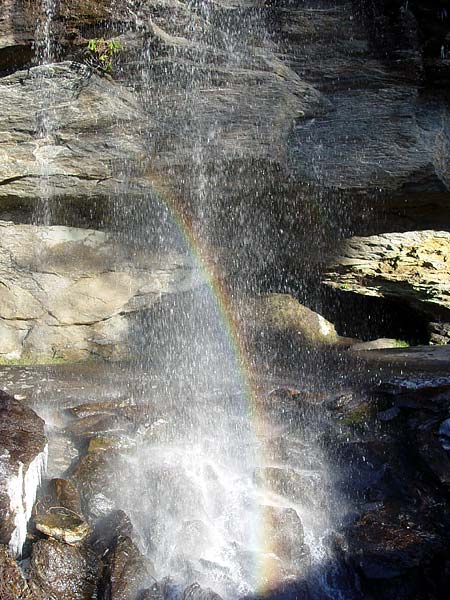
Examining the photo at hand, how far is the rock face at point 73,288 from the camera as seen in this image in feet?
30.4

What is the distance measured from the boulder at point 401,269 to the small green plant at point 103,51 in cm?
482

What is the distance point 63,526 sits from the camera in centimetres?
432

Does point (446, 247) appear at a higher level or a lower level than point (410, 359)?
higher

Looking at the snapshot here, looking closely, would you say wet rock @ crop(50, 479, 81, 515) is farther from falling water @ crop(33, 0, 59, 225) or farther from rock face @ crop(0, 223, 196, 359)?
falling water @ crop(33, 0, 59, 225)

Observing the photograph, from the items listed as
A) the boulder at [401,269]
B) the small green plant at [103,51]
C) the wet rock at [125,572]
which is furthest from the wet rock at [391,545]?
the small green plant at [103,51]

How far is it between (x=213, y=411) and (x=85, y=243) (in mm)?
4220

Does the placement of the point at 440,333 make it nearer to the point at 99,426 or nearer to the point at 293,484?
the point at 293,484

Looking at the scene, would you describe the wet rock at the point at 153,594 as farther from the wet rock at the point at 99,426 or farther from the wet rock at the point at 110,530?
the wet rock at the point at 99,426

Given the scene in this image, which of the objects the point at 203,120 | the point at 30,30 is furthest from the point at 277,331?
the point at 30,30

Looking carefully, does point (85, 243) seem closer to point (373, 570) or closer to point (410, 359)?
point (410, 359)

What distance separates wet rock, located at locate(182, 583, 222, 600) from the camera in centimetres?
395

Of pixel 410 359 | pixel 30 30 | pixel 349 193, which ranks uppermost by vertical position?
pixel 30 30

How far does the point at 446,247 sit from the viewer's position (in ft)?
31.5

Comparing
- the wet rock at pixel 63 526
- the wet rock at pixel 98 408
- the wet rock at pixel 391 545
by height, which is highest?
the wet rock at pixel 63 526
